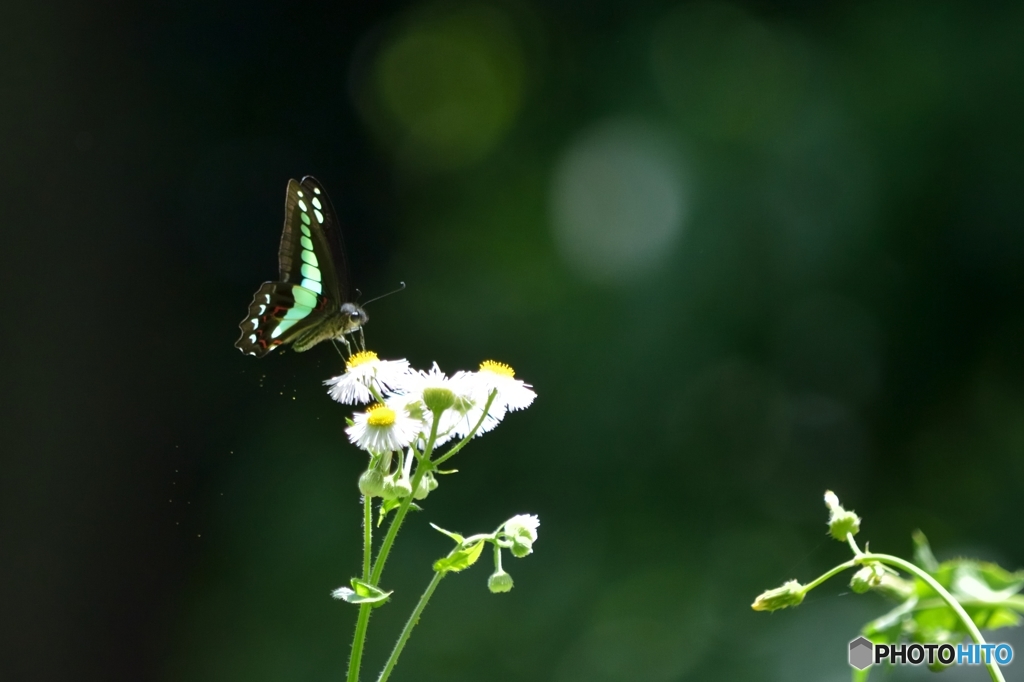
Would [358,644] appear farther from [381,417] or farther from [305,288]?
[305,288]

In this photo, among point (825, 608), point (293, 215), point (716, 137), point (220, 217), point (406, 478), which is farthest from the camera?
point (220, 217)

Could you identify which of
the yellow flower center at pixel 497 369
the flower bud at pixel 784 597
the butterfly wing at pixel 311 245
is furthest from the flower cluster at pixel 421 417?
the butterfly wing at pixel 311 245

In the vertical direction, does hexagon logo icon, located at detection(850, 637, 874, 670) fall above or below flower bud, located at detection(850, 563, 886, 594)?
below

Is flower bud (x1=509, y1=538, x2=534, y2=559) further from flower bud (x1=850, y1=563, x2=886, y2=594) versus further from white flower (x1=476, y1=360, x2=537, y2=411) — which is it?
flower bud (x1=850, y1=563, x2=886, y2=594)

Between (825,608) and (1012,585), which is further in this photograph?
(825,608)

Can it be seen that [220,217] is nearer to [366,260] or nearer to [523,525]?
[366,260]

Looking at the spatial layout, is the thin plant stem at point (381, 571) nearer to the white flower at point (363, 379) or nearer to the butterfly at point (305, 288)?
the white flower at point (363, 379)

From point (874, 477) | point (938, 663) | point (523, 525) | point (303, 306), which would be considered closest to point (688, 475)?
point (874, 477)

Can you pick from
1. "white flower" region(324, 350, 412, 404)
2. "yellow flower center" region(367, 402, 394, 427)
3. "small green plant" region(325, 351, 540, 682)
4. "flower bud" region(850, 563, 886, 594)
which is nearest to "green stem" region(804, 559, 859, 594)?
"flower bud" region(850, 563, 886, 594)
